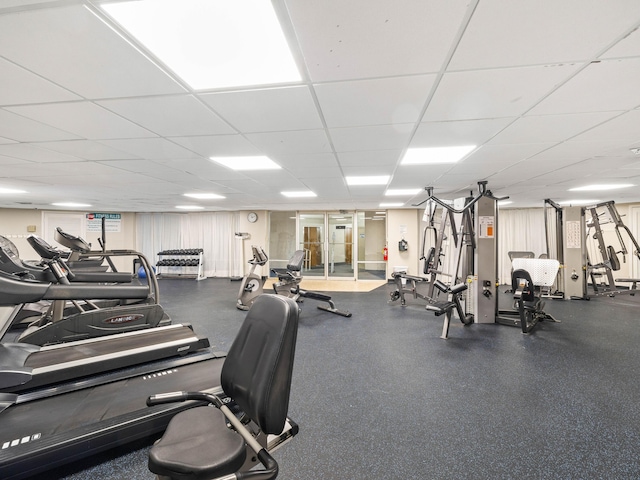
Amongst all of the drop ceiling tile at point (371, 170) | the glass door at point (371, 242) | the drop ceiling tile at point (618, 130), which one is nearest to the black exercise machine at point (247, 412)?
the drop ceiling tile at point (371, 170)

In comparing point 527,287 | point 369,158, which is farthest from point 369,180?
point 527,287

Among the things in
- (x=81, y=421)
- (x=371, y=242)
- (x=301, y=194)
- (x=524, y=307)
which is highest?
(x=301, y=194)

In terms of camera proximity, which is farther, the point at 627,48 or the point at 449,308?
the point at 449,308

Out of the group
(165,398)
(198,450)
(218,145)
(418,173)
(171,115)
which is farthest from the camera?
(418,173)

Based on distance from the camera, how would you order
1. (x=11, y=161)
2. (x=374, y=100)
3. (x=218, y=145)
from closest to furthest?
(x=374, y=100) → (x=218, y=145) → (x=11, y=161)

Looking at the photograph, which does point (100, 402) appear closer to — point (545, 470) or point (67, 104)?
point (67, 104)

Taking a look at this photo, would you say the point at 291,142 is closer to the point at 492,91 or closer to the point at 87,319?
the point at 492,91

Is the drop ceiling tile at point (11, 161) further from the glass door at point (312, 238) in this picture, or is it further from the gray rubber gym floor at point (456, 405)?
the glass door at point (312, 238)

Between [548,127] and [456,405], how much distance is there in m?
2.37

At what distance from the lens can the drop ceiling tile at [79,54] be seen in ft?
3.76

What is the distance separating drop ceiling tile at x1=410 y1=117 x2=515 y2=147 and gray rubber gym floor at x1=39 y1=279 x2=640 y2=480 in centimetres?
224

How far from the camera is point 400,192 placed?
215 inches

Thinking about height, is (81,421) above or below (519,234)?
below

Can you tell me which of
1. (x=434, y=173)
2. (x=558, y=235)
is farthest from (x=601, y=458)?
(x=558, y=235)
